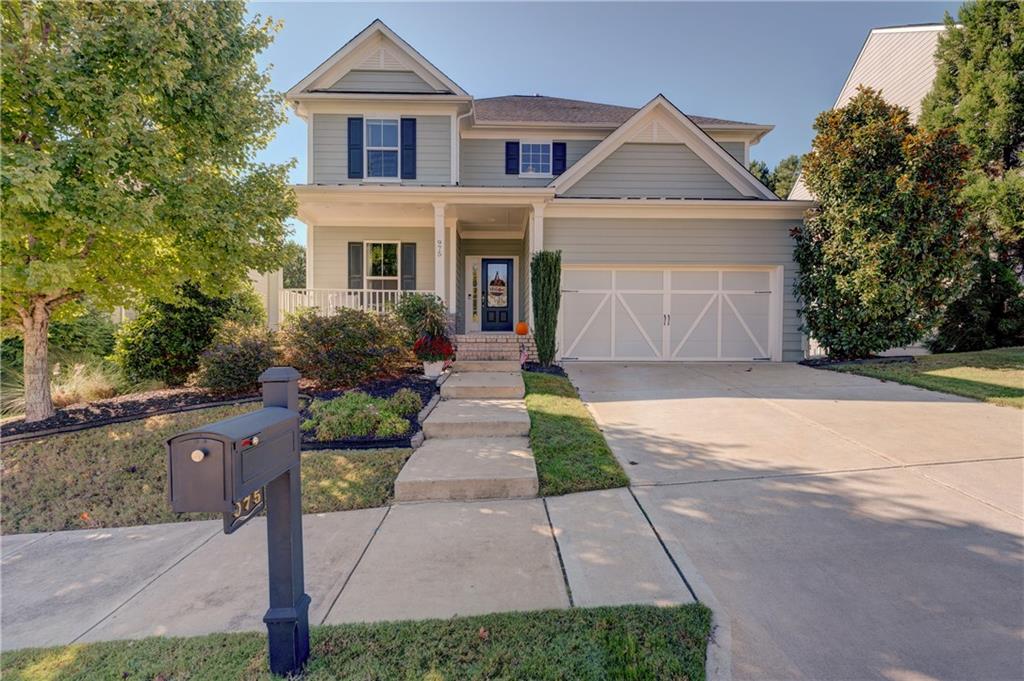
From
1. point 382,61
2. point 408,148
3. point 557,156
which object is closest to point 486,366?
point 408,148

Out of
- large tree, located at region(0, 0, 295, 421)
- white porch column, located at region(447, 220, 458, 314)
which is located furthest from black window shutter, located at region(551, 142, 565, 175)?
large tree, located at region(0, 0, 295, 421)

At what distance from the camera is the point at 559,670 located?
199 centimetres

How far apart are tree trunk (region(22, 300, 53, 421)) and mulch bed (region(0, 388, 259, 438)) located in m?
0.16

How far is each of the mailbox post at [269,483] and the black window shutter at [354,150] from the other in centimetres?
1155

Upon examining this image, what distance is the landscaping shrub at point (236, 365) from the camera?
275 inches

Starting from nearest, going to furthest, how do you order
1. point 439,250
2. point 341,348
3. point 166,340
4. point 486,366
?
point 341,348
point 166,340
point 486,366
point 439,250

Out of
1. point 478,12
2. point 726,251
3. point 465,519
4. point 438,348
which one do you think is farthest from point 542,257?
point 465,519

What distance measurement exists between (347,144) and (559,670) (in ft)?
42.3

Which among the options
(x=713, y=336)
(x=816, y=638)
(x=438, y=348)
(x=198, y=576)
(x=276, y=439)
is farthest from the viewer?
(x=713, y=336)

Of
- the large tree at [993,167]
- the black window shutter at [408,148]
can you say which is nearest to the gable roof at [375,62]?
the black window shutter at [408,148]

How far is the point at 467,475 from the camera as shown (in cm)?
409

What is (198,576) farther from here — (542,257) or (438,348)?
(542,257)

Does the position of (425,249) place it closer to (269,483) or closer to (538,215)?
(538,215)

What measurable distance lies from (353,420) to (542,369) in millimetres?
4839
